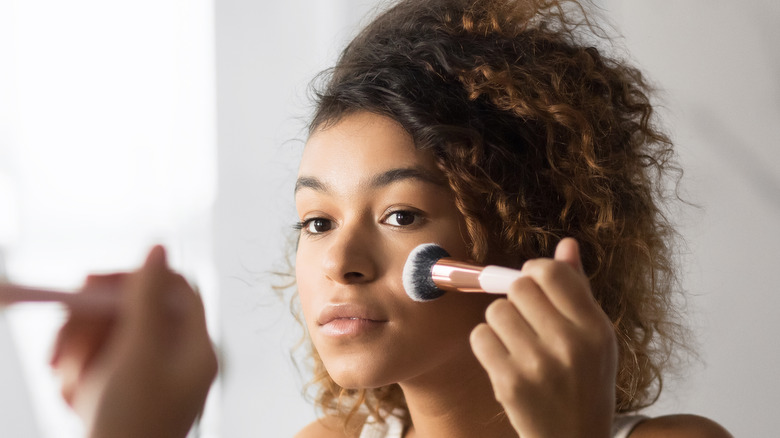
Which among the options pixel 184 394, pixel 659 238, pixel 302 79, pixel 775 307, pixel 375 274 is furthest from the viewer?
pixel 302 79

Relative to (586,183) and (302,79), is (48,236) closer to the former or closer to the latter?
(586,183)

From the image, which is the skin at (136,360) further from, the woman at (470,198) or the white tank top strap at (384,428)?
the white tank top strap at (384,428)

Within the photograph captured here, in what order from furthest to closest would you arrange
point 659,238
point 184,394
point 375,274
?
1. point 659,238
2. point 375,274
3. point 184,394

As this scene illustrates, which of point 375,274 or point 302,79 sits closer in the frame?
point 375,274

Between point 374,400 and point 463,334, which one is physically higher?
point 463,334

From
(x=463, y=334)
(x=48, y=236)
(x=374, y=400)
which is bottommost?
(x=374, y=400)

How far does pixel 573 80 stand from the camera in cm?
55

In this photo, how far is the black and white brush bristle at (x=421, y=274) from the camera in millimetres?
430

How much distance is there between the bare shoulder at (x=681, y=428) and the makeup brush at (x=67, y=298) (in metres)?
0.41

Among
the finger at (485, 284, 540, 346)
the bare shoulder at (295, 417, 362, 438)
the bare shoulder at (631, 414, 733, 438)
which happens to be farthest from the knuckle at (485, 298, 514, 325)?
the bare shoulder at (295, 417, 362, 438)

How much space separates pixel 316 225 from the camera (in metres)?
0.51

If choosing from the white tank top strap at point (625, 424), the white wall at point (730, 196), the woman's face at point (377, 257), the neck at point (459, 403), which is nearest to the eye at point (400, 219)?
the woman's face at point (377, 257)

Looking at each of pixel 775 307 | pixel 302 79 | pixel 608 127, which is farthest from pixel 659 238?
pixel 302 79

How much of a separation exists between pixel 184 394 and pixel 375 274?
8.5 inches
